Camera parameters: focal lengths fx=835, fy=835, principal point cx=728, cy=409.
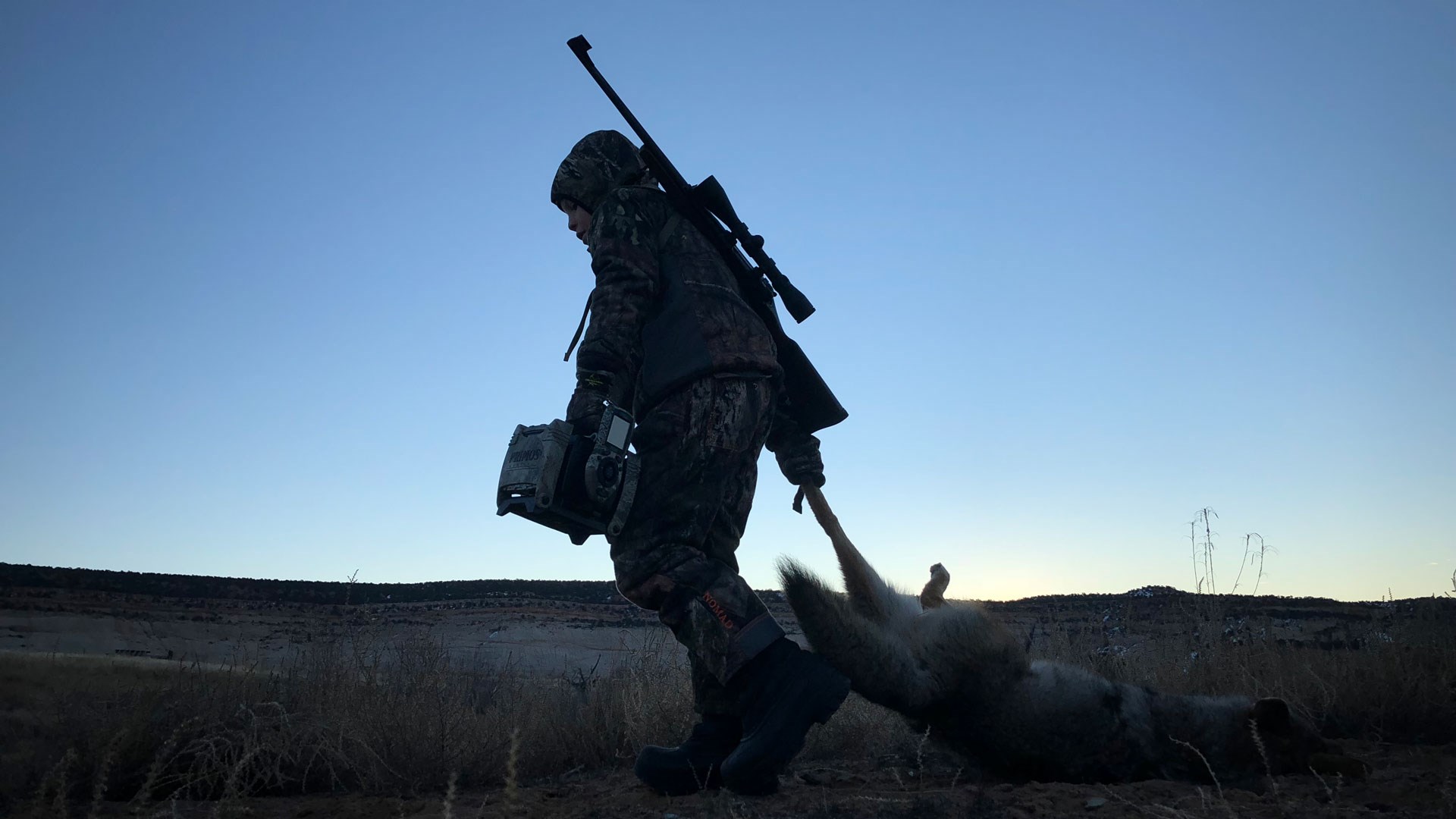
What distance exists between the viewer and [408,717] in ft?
12.9

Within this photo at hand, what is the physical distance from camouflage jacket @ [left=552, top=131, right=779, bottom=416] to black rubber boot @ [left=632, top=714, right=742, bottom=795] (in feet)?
4.43

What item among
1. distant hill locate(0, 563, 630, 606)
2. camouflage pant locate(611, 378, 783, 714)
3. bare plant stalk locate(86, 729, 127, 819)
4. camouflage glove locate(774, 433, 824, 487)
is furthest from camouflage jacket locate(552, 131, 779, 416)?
distant hill locate(0, 563, 630, 606)

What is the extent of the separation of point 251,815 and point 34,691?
2621 millimetres

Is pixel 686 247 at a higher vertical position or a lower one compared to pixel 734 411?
higher

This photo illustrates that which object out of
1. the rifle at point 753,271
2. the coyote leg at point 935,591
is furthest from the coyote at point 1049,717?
the rifle at point 753,271

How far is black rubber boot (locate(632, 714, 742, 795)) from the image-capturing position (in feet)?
10.9

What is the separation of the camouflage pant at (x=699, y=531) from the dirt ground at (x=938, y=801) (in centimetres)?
49

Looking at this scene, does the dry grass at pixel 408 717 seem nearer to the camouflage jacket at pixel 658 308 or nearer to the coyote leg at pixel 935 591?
the coyote leg at pixel 935 591

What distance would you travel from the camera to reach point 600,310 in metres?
3.33

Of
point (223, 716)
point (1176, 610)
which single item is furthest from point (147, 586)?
point (1176, 610)

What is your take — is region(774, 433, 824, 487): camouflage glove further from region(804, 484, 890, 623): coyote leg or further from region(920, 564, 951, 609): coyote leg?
region(920, 564, 951, 609): coyote leg

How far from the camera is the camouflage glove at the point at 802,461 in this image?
13.5ft

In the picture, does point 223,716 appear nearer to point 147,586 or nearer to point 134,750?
point 134,750

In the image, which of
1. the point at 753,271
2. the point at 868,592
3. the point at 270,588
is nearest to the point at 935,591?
the point at 868,592
